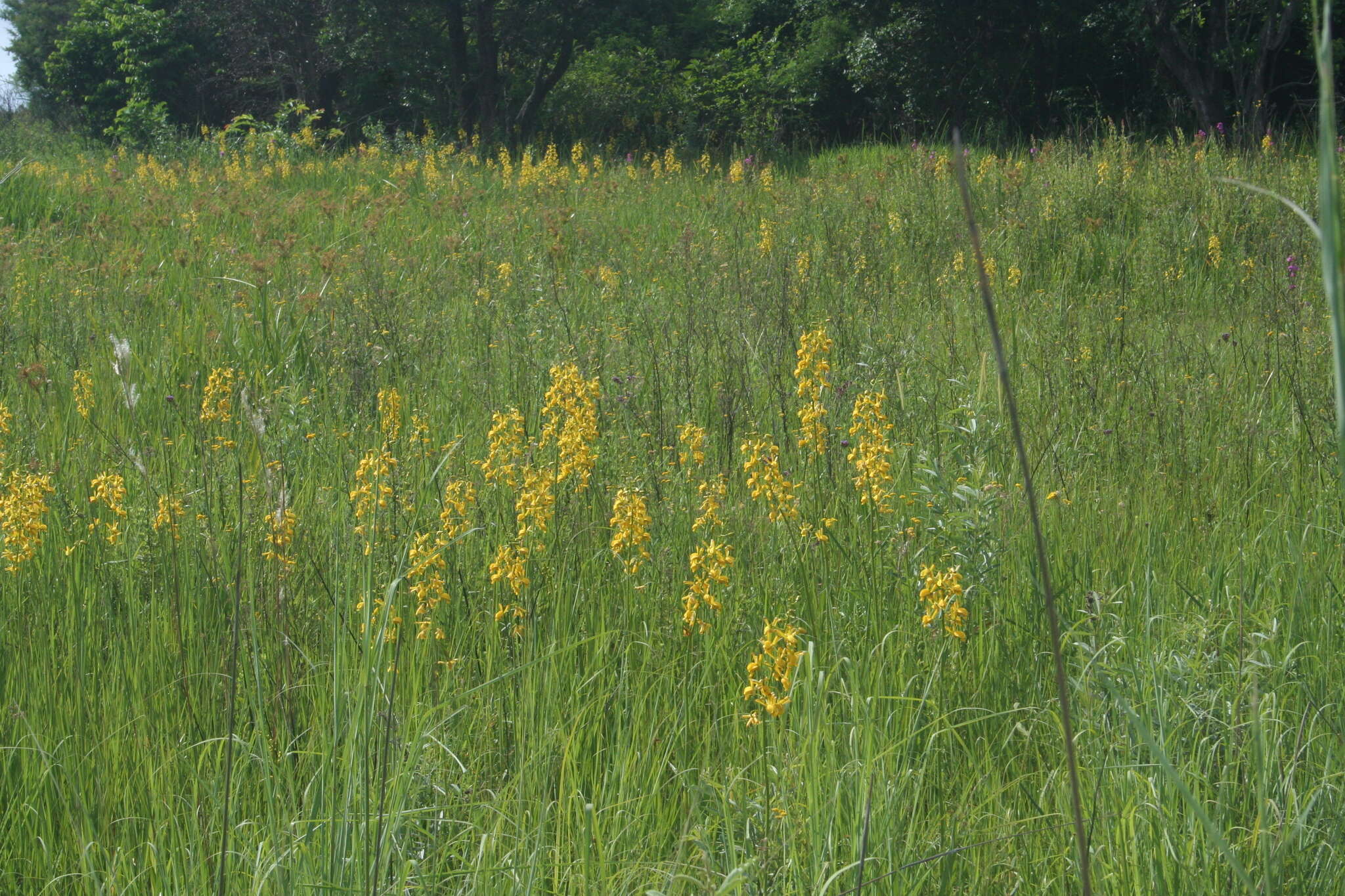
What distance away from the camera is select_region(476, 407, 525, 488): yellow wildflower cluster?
8.68 feet

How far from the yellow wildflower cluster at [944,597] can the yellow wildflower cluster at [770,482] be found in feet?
1.45

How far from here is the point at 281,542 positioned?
6.97ft

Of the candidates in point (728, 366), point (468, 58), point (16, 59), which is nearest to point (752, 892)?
point (728, 366)

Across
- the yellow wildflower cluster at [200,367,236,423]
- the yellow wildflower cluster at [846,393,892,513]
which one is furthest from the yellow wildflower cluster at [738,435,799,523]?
the yellow wildflower cluster at [200,367,236,423]

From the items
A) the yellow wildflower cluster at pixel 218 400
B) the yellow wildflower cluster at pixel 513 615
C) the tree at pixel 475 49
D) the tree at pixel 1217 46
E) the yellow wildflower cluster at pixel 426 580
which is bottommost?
the yellow wildflower cluster at pixel 513 615

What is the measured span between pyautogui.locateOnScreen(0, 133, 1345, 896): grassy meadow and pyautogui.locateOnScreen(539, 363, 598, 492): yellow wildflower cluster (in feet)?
0.05

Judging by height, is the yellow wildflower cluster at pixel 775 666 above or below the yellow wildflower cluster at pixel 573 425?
below

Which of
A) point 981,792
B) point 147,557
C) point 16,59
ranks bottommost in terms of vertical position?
point 981,792

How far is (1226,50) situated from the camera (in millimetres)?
12133

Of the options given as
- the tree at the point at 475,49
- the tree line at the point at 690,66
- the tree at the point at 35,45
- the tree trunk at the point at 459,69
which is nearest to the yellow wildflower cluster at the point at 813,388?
the tree line at the point at 690,66

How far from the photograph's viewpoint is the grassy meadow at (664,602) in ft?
5.19

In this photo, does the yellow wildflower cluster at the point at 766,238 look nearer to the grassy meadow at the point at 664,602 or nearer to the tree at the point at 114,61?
the grassy meadow at the point at 664,602

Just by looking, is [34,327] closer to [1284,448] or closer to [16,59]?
[1284,448]

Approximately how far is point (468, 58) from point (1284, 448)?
61.0ft
